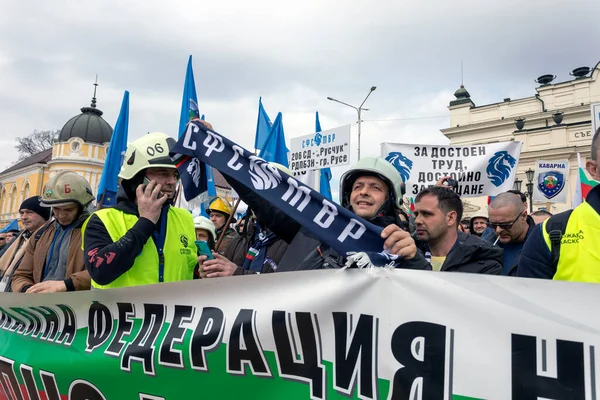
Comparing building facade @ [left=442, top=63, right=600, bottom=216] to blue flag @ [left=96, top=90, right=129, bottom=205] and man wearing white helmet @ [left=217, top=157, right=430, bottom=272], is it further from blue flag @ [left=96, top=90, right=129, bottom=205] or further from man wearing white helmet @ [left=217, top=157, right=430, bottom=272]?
man wearing white helmet @ [left=217, top=157, right=430, bottom=272]

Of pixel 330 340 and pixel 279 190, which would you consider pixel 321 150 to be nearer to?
pixel 279 190

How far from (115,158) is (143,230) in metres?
5.73

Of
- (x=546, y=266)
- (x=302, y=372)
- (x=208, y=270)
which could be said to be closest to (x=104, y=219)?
(x=208, y=270)

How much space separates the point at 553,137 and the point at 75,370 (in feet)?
136

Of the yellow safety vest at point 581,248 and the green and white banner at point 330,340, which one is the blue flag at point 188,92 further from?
the yellow safety vest at point 581,248

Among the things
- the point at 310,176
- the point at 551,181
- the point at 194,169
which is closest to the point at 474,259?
the point at 194,169

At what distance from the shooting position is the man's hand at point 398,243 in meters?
1.94

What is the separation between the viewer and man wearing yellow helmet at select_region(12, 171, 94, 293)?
3379 millimetres

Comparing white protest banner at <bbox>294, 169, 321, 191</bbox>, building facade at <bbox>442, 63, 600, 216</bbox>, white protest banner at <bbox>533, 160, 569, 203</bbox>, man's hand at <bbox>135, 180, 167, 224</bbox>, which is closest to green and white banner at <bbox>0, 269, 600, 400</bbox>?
man's hand at <bbox>135, 180, 167, 224</bbox>

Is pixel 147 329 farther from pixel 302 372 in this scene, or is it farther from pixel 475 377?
pixel 475 377

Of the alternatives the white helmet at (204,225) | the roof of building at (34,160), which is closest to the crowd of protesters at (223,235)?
the white helmet at (204,225)

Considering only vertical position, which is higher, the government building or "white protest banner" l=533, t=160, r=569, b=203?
the government building

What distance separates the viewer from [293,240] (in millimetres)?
3084

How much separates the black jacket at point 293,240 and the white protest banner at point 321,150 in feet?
19.1
